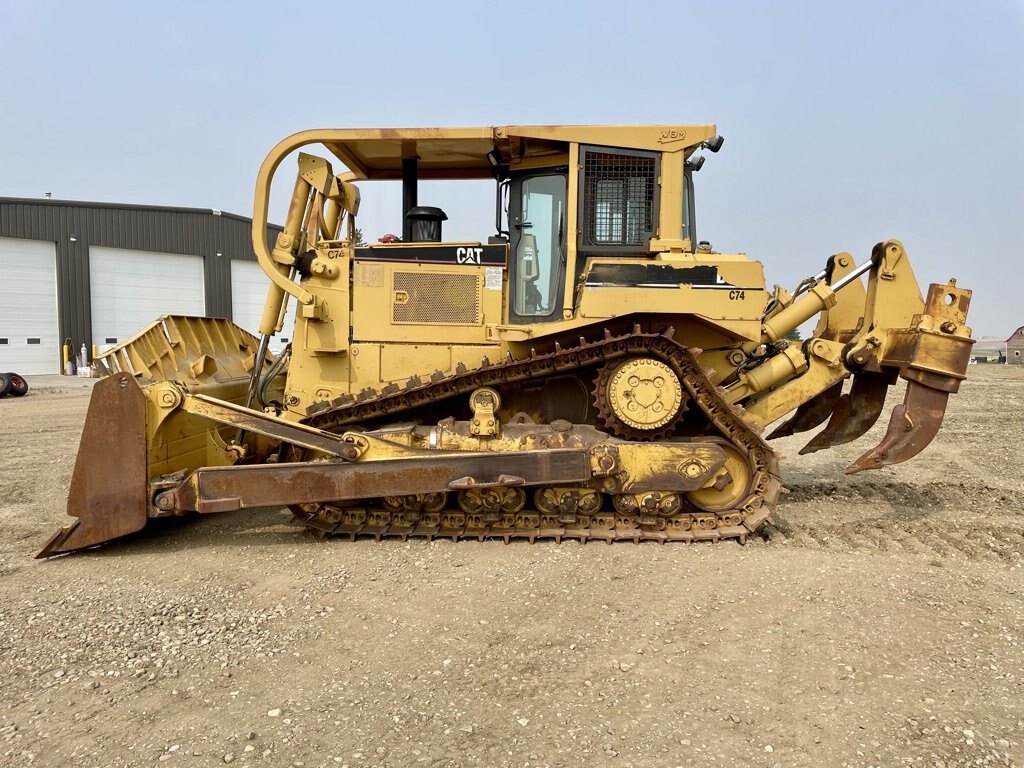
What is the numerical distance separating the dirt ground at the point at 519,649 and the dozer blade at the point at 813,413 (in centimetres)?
123

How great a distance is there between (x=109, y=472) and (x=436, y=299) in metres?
3.02

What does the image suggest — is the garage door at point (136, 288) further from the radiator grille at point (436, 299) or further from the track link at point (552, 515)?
the track link at point (552, 515)

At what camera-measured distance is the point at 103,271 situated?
27641 mm

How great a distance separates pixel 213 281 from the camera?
29922 mm

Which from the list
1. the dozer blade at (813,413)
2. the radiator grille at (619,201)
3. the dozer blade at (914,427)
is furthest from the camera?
the dozer blade at (813,413)

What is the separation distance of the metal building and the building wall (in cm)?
4

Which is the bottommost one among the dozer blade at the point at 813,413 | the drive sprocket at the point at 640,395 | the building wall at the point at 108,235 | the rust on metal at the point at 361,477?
the rust on metal at the point at 361,477

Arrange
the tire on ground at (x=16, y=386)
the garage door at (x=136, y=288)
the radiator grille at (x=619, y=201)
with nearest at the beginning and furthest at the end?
the radiator grille at (x=619, y=201), the tire on ground at (x=16, y=386), the garage door at (x=136, y=288)

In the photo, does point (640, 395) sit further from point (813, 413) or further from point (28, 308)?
point (28, 308)

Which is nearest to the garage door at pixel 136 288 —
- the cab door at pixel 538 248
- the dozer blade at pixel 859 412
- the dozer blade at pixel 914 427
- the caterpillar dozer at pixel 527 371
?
the caterpillar dozer at pixel 527 371

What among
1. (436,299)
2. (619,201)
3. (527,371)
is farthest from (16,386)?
(619,201)

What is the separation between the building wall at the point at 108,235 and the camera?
26094 millimetres

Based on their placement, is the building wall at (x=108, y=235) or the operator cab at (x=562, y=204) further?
the building wall at (x=108, y=235)

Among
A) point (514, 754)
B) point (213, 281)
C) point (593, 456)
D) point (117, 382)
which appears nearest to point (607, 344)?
point (593, 456)
